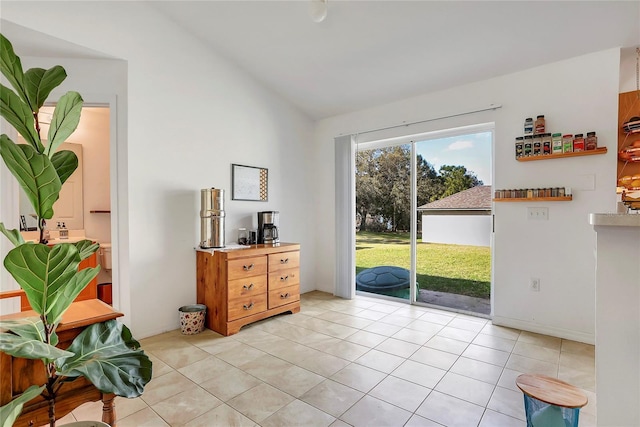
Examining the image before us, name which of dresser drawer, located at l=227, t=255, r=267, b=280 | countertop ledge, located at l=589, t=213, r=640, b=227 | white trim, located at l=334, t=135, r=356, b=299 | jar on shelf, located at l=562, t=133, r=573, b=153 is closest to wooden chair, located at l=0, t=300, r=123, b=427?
dresser drawer, located at l=227, t=255, r=267, b=280

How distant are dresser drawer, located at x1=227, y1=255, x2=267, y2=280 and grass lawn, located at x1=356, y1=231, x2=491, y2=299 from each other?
1.71 metres

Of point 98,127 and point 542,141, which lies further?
point 98,127

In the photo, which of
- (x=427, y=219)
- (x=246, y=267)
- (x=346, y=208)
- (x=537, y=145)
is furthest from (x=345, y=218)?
(x=537, y=145)

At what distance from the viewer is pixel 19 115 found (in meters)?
0.89

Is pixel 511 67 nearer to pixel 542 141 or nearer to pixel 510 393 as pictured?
pixel 542 141

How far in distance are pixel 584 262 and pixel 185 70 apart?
4.29 m

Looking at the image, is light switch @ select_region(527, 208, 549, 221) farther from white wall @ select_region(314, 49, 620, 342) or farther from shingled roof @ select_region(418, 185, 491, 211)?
shingled roof @ select_region(418, 185, 491, 211)

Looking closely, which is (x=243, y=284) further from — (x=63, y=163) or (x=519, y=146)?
(x=519, y=146)

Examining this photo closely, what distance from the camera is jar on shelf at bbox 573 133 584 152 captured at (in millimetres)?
2756

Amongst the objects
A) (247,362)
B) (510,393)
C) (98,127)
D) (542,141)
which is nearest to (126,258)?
(247,362)

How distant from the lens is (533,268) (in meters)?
3.05

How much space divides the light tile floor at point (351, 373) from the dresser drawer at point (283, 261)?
59 cm

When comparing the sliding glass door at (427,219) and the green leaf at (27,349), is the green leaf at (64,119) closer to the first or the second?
the green leaf at (27,349)

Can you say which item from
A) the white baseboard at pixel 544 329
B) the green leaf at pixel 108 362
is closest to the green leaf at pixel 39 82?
the green leaf at pixel 108 362
